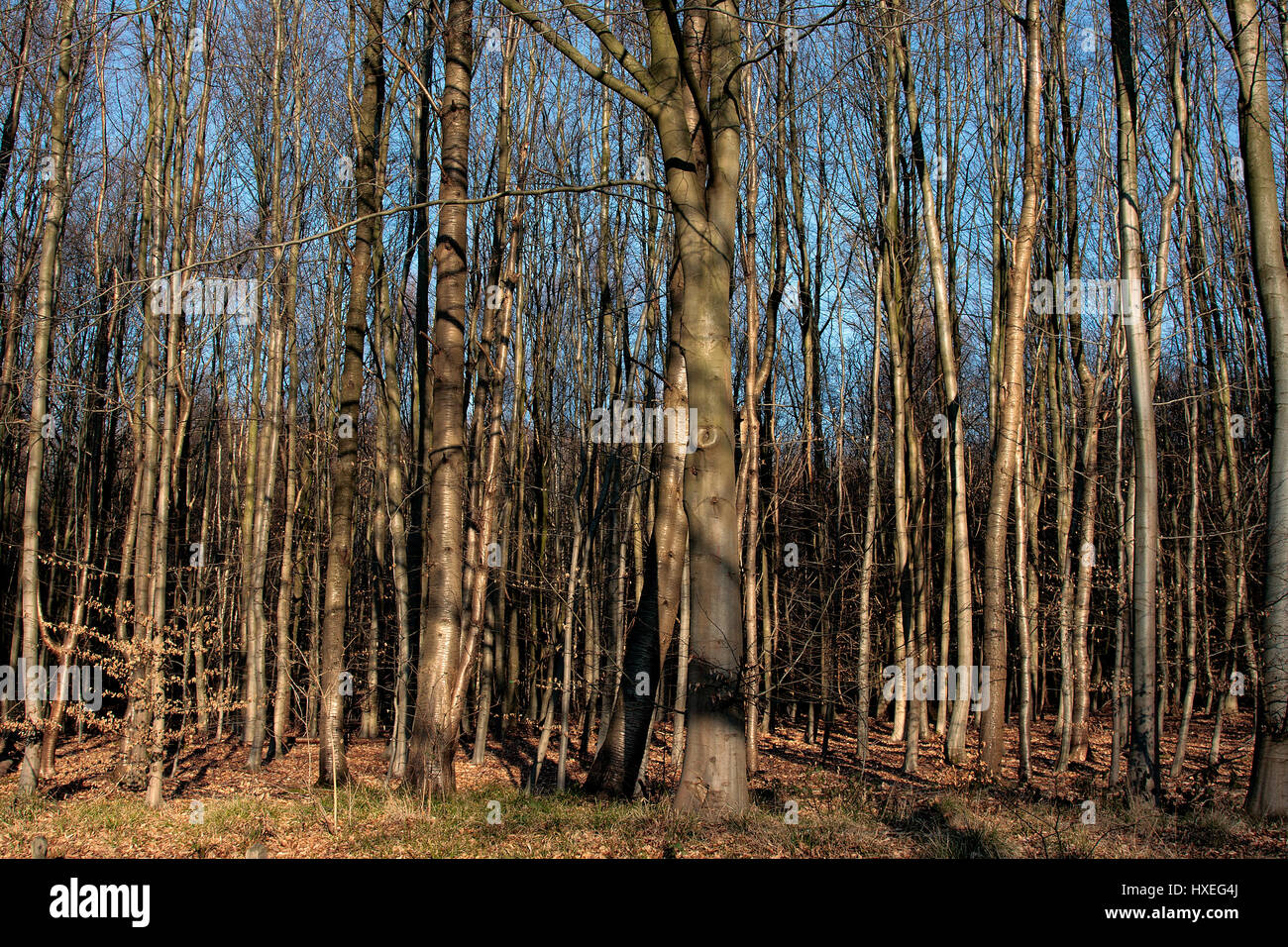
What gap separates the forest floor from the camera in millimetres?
5617

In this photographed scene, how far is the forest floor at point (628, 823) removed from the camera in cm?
562

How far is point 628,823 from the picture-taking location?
20.8 ft

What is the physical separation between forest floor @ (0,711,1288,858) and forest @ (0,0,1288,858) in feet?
0.22

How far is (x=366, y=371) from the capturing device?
19.3m

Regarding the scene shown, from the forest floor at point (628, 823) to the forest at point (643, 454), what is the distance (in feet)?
0.22

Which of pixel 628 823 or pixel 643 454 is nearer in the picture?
pixel 628 823

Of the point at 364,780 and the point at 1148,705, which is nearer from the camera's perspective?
the point at 1148,705

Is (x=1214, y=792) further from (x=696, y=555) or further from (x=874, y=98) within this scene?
(x=874, y=98)

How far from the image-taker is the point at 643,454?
1484cm

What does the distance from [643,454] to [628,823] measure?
896 cm

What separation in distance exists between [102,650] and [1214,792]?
65.2 ft
